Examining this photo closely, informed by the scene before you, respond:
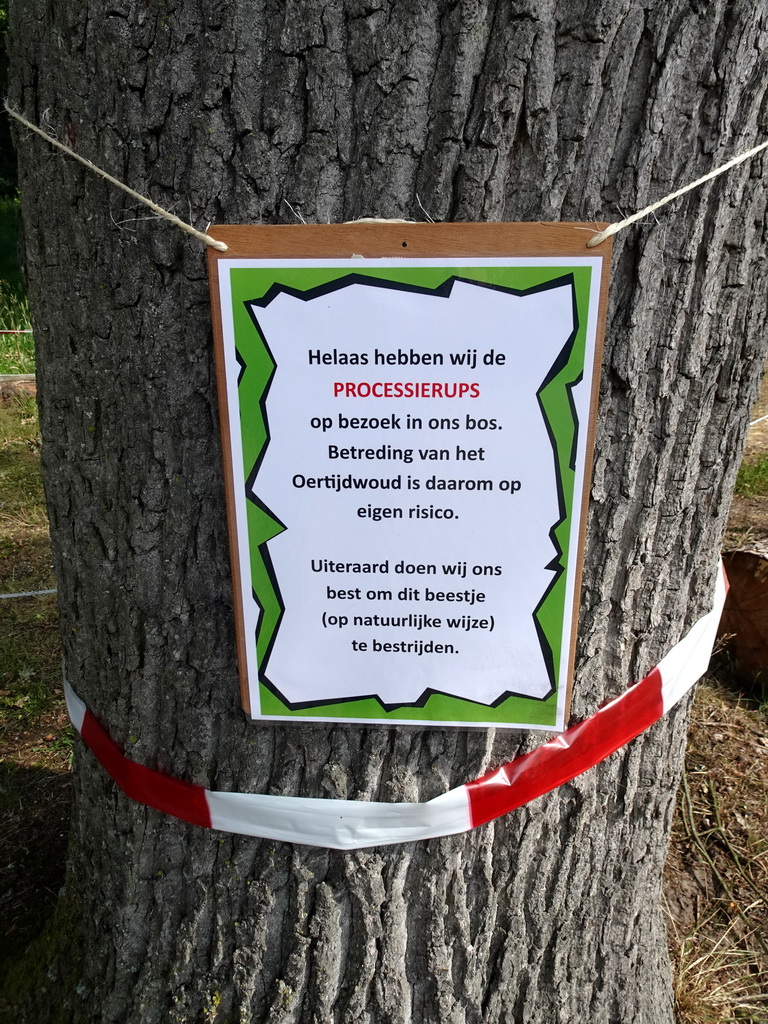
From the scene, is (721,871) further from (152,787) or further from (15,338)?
(15,338)

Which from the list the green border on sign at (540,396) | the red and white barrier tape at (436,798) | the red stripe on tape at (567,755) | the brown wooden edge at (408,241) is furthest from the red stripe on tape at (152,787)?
the brown wooden edge at (408,241)

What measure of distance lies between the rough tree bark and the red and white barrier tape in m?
0.03

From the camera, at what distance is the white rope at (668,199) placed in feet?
3.36

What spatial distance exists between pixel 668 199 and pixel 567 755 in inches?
35.7

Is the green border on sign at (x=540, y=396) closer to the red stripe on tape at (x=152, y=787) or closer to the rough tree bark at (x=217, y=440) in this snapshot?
the rough tree bark at (x=217, y=440)

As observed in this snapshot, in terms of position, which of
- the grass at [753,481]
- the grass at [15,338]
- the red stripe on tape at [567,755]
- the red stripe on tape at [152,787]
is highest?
the red stripe on tape at [567,755]

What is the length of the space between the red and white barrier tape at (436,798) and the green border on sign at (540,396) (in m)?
0.13

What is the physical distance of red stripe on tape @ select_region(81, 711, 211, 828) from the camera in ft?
4.42

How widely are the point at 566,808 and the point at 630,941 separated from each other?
0.42 m

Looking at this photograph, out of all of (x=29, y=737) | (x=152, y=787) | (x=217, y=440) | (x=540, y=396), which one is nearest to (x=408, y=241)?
(x=540, y=396)

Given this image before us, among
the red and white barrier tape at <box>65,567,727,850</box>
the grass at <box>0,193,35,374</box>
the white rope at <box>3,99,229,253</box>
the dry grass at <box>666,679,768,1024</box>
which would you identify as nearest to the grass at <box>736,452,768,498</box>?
the dry grass at <box>666,679,768,1024</box>

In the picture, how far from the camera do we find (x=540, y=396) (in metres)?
1.08

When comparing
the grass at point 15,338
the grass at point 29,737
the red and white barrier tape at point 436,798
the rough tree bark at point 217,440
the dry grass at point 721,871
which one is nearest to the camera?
the rough tree bark at point 217,440

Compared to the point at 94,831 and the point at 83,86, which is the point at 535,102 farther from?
the point at 94,831
